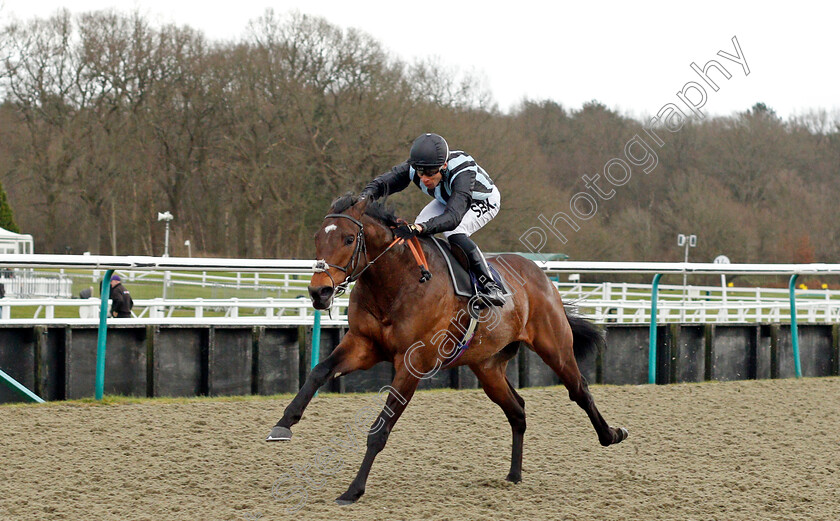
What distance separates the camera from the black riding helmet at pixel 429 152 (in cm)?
Answer: 452

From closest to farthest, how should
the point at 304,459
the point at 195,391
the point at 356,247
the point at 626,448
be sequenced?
the point at 356,247, the point at 304,459, the point at 626,448, the point at 195,391

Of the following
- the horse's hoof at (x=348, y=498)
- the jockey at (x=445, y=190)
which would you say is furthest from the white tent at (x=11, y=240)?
the horse's hoof at (x=348, y=498)

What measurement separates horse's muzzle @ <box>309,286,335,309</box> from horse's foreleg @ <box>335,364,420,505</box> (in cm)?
68

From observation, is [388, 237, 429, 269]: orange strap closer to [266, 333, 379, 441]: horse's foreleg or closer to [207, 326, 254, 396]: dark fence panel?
[266, 333, 379, 441]: horse's foreleg

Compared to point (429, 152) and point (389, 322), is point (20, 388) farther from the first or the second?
point (429, 152)

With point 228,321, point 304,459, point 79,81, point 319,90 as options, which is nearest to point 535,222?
point 319,90

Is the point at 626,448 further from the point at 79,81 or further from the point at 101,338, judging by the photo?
the point at 79,81

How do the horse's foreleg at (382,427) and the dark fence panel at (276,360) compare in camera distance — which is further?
the dark fence panel at (276,360)

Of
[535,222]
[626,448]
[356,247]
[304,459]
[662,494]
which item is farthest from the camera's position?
[535,222]

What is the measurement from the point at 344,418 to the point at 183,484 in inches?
80.6

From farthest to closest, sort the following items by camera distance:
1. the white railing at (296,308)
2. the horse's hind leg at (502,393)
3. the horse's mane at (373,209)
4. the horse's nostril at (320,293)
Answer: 1. the white railing at (296,308)
2. the horse's hind leg at (502,393)
3. the horse's mane at (373,209)
4. the horse's nostril at (320,293)

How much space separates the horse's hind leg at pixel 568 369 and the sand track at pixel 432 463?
178mm

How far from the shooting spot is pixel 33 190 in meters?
31.4

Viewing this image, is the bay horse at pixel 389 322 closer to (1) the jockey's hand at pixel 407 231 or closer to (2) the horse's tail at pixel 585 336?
(1) the jockey's hand at pixel 407 231
